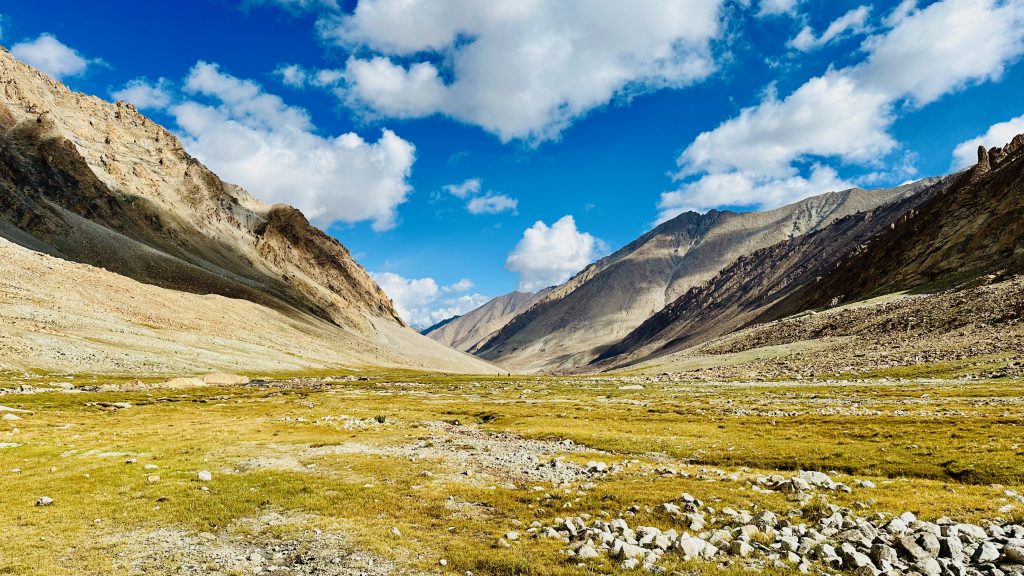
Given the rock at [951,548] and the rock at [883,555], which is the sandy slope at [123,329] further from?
the rock at [951,548]

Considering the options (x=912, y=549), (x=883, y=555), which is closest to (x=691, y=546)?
(x=883, y=555)

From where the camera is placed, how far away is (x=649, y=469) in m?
25.1

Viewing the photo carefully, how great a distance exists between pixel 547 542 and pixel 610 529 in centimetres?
213

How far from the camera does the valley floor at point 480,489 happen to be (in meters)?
14.7

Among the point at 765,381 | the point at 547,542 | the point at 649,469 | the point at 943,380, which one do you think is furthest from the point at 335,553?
the point at 765,381

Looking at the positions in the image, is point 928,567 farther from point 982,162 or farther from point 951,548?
point 982,162

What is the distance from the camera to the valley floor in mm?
14672

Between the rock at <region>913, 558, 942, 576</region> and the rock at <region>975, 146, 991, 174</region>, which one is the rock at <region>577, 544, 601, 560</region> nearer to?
the rock at <region>913, 558, 942, 576</region>

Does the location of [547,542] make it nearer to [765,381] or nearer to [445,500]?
[445,500]

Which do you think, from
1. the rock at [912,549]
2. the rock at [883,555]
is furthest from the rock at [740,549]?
the rock at [912,549]

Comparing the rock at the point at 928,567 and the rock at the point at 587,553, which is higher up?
the rock at the point at 928,567

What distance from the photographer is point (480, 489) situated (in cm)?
2219

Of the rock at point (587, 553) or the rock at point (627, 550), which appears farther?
the rock at point (587, 553)

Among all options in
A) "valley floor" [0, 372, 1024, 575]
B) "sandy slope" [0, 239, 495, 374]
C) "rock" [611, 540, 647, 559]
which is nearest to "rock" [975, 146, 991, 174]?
"valley floor" [0, 372, 1024, 575]
